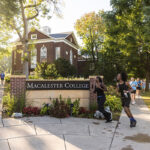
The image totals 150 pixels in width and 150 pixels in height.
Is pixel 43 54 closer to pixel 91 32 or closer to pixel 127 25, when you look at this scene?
pixel 91 32

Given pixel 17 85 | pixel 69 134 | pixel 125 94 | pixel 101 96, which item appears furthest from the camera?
pixel 17 85

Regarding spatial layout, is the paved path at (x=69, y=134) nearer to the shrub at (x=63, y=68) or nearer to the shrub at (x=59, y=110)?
the shrub at (x=59, y=110)

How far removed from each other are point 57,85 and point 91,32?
25377 millimetres

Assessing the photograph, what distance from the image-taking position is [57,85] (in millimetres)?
8531

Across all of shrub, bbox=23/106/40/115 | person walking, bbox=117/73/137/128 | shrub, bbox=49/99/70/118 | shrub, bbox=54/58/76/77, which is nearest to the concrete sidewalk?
person walking, bbox=117/73/137/128

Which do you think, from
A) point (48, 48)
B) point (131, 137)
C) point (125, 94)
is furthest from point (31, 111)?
point (48, 48)

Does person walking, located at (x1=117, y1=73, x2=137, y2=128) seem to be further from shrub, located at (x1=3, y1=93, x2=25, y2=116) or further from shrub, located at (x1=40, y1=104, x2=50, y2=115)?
shrub, located at (x1=3, y1=93, x2=25, y2=116)

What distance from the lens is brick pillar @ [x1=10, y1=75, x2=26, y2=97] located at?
8.08m

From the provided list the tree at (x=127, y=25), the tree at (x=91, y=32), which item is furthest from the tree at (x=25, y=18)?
the tree at (x=91, y=32)

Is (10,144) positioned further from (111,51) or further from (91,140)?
(111,51)

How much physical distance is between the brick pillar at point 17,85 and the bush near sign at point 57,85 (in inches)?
8.6

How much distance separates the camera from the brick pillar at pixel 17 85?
26.5 feet

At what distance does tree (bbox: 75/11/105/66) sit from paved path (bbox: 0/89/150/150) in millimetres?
25866

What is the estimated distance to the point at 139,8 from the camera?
19.3 m
